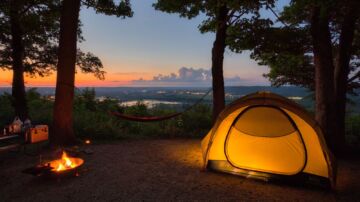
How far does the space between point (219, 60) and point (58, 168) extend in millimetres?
6489

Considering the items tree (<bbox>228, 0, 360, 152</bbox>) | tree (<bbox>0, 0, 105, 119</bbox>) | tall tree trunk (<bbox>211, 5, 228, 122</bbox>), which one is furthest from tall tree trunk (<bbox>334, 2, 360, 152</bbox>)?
tree (<bbox>0, 0, 105, 119</bbox>)

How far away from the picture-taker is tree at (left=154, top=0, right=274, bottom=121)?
30.2 ft

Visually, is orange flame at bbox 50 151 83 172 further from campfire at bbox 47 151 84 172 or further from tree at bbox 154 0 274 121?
tree at bbox 154 0 274 121

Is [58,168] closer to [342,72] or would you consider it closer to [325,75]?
[325,75]

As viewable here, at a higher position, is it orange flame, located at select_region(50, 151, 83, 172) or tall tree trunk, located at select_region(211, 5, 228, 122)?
tall tree trunk, located at select_region(211, 5, 228, 122)

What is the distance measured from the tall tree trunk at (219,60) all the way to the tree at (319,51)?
53 centimetres

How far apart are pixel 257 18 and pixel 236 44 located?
3.68 ft

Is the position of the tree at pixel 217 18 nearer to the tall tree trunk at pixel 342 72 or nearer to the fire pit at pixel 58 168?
the tall tree trunk at pixel 342 72

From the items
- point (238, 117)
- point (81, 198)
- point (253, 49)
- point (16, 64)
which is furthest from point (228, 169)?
point (16, 64)

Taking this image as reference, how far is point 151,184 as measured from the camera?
520 cm

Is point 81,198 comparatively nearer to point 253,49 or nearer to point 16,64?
point 253,49

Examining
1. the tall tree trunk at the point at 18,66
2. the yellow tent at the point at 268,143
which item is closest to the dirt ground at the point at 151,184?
the yellow tent at the point at 268,143

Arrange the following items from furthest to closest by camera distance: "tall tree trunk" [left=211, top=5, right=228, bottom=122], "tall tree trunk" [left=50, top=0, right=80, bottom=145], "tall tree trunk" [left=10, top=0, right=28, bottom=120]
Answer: "tall tree trunk" [left=10, top=0, right=28, bottom=120]
"tall tree trunk" [left=211, top=5, right=228, bottom=122]
"tall tree trunk" [left=50, top=0, right=80, bottom=145]

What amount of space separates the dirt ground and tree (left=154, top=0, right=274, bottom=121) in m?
3.69
